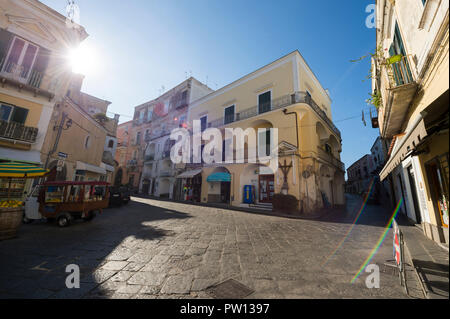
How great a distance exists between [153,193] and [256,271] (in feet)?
71.0

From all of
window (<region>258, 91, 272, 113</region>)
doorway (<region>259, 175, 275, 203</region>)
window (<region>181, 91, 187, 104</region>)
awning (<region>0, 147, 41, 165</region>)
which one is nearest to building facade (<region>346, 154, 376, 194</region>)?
doorway (<region>259, 175, 275, 203</region>)

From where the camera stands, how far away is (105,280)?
2365 millimetres

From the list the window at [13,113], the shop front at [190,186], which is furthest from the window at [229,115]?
the window at [13,113]

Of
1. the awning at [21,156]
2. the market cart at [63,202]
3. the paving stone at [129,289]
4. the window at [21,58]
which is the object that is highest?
the window at [21,58]

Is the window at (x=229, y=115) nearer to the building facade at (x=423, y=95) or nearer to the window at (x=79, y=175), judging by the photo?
the building facade at (x=423, y=95)

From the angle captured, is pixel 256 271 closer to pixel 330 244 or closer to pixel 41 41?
pixel 330 244

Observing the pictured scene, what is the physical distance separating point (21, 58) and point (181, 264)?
12.3 meters

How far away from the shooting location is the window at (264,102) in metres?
12.8

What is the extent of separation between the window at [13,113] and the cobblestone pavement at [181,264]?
5844mm

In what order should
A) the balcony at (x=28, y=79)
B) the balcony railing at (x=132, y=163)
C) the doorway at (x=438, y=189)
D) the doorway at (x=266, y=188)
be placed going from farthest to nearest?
1. the balcony railing at (x=132, y=163)
2. the doorway at (x=266, y=188)
3. the balcony at (x=28, y=79)
4. the doorway at (x=438, y=189)

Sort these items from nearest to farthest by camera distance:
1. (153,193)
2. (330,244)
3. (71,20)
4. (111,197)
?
(330,244) < (71,20) < (111,197) < (153,193)

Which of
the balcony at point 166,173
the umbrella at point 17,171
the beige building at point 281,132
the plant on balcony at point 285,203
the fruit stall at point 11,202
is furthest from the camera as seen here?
the balcony at point 166,173
